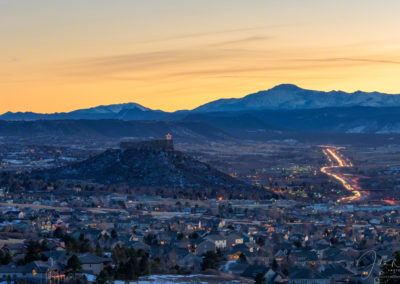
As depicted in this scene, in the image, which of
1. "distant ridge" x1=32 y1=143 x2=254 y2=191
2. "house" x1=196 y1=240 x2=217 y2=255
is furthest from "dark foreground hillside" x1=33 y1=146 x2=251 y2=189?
"house" x1=196 y1=240 x2=217 y2=255

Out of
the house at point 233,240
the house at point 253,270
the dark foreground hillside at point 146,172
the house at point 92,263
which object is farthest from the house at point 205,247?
the dark foreground hillside at point 146,172

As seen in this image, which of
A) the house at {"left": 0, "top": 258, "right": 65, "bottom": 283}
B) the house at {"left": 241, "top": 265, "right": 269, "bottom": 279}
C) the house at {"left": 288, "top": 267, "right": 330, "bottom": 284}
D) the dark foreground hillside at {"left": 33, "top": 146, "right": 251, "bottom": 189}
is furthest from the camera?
the dark foreground hillside at {"left": 33, "top": 146, "right": 251, "bottom": 189}

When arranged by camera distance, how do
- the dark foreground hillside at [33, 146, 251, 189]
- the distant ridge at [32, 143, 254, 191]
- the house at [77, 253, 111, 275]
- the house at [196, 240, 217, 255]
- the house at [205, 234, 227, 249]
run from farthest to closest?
the dark foreground hillside at [33, 146, 251, 189], the distant ridge at [32, 143, 254, 191], the house at [205, 234, 227, 249], the house at [196, 240, 217, 255], the house at [77, 253, 111, 275]

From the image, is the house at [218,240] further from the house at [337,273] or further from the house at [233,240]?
the house at [337,273]

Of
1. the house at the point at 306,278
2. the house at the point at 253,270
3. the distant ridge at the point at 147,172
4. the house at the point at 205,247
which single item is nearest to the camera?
the house at the point at 306,278

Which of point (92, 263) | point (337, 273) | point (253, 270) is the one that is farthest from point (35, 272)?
point (337, 273)

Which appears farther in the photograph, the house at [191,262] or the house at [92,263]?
the house at [191,262]

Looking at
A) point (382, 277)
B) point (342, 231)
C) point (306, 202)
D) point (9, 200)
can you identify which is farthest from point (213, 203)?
point (382, 277)

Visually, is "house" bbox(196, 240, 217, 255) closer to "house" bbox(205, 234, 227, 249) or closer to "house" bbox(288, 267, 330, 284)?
"house" bbox(205, 234, 227, 249)
